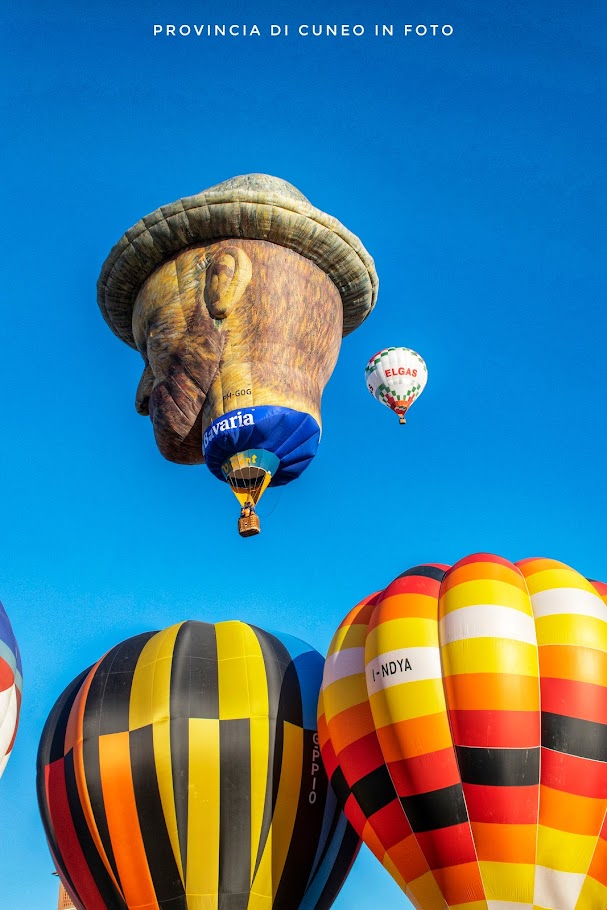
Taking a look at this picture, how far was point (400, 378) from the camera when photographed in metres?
13.9

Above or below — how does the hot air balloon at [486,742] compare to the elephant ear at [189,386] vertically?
below

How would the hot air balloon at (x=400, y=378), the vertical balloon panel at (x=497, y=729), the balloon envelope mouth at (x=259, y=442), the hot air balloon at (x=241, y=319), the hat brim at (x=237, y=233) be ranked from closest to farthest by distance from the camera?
the vertical balloon panel at (x=497, y=729), the balloon envelope mouth at (x=259, y=442), the hot air balloon at (x=241, y=319), the hat brim at (x=237, y=233), the hot air balloon at (x=400, y=378)

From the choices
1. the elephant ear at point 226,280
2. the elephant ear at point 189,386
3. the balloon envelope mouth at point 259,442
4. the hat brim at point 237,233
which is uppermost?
the hat brim at point 237,233

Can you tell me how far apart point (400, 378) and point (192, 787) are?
7742mm

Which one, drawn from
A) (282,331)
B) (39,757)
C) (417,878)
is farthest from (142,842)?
(282,331)

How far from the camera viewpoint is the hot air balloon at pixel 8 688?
7396mm

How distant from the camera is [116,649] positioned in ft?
26.8

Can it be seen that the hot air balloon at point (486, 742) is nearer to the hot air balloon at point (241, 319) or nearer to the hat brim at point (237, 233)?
the hot air balloon at point (241, 319)

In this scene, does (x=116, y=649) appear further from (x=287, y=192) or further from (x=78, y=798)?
(x=287, y=192)

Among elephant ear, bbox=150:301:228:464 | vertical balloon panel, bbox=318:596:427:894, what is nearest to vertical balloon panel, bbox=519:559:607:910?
vertical balloon panel, bbox=318:596:427:894

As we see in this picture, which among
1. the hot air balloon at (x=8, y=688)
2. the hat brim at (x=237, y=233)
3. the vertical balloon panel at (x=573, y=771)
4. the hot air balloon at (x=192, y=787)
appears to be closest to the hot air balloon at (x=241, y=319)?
the hat brim at (x=237, y=233)

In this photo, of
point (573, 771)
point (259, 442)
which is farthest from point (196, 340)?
point (573, 771)

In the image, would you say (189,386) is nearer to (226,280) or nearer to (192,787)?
(226,280)

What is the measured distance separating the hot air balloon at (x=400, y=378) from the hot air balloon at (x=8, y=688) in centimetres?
738
